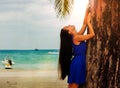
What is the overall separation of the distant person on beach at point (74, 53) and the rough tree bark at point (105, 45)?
6.6 inches

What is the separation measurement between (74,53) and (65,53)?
0.31 meters

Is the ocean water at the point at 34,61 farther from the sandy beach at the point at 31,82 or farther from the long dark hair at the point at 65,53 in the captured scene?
the long dark hair at the point at 65,53

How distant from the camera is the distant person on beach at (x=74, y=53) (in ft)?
29.1

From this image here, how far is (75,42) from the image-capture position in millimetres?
8945

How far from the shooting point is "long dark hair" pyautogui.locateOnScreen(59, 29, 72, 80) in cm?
915

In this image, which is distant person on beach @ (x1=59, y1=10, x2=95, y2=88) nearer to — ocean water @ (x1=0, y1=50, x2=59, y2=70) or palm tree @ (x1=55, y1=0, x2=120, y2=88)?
palm tree @ (x1=55, y1=0, x2=120, y2=88)

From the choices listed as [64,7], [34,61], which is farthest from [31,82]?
[34,61]

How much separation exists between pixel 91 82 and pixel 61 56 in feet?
2.82

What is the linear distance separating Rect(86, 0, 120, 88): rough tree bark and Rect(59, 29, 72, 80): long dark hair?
0.58 m

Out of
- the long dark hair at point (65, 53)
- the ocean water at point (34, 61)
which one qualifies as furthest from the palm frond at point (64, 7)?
the ocean water at point (34, 61)

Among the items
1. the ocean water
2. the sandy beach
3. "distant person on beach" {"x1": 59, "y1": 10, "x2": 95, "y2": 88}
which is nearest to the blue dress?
"distant person on beach" {"x1": 59, "y1": 10, "x2": 95, "y2": 88}

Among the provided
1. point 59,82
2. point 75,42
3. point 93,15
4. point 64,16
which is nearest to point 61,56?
point 75,42

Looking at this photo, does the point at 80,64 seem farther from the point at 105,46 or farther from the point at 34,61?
the point at 34,61

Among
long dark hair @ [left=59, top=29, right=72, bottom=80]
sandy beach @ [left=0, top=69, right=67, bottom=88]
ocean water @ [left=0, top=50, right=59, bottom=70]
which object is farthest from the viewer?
ocean water @ [left=0, top=50, right=59, bottom=70]
